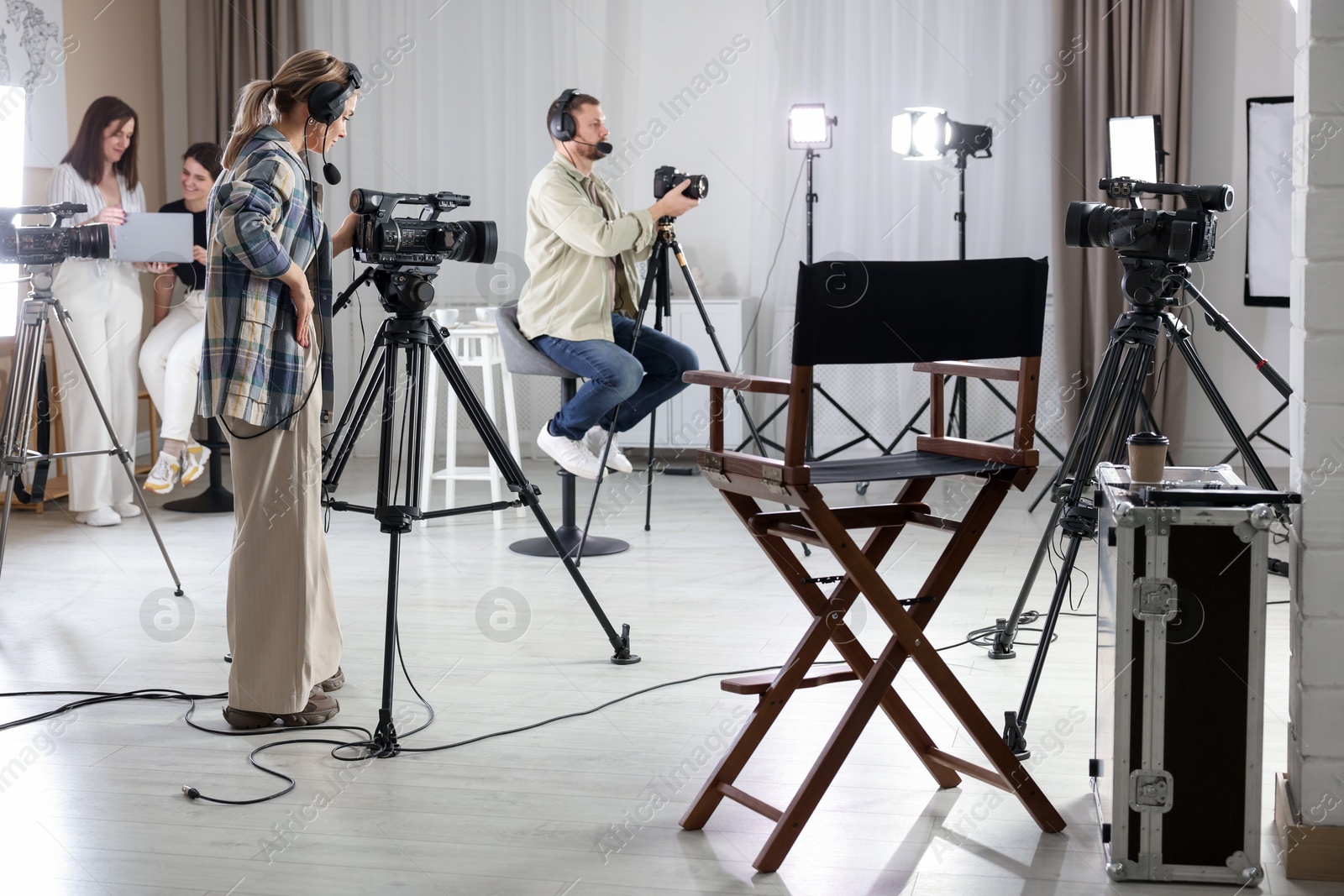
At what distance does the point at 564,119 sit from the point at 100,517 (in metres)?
2.29

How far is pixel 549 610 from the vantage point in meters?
3.42

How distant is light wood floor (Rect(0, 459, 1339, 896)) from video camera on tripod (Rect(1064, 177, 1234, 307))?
33.5 inches

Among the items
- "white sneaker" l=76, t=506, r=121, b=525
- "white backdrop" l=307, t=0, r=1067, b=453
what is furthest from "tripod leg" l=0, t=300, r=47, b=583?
"white backdrop" l=307, t=0, r=1067, b=453

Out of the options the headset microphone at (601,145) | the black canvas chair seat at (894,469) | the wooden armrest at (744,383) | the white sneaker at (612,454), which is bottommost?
the white sneaker at (612,454)

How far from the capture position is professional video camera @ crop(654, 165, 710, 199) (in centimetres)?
371

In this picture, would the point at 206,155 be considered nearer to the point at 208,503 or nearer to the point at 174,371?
the point at 174,371

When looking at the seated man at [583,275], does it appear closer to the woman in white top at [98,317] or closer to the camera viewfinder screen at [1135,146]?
the woman in white top at [98,317]

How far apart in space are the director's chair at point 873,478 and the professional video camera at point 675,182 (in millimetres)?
1698

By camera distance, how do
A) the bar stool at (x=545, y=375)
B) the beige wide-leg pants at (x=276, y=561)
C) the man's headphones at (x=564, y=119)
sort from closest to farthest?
the beige wide-leg pants at (x=276, y=561) < the man's headphones at (x=564, y=119) < the bar stool at (x=545, y=375)

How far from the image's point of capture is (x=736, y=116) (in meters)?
6.04

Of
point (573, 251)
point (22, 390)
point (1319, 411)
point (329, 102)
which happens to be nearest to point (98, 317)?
point (22, 390)

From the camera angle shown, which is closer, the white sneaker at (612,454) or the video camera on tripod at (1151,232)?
the video camera on tripod at (1151,232)

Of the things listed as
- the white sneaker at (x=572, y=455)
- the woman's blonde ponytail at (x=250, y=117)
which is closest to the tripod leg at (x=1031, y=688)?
the woman's blonde ponytail at (x=250, y=117)

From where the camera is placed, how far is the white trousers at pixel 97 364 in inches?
180
